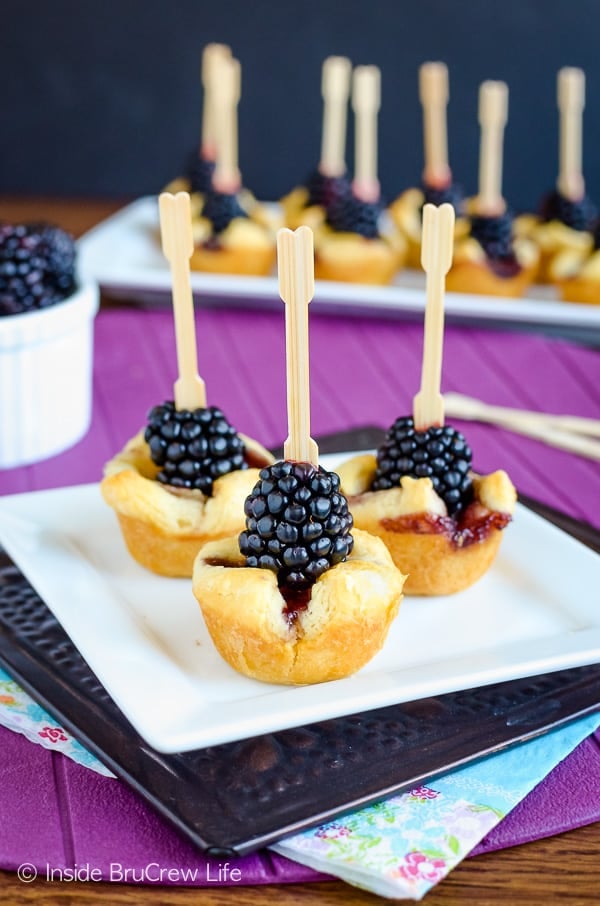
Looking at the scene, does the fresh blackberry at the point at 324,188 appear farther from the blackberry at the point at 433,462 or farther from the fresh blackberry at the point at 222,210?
the blackberry at the point at 433,462

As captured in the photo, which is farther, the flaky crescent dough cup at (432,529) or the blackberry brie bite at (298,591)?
the flaky crescent dough cup at (432,529)

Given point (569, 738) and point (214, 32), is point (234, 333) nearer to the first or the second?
point (569, 738)

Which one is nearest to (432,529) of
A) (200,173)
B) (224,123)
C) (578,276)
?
(578,276)

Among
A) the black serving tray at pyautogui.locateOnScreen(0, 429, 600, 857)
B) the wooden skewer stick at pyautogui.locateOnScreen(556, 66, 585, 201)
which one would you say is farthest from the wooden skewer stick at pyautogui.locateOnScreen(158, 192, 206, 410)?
the wooden skewer stick at pyautogui.locateOnScreen(556, 66, 585, 201)

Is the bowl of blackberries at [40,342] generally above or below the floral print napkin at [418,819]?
above

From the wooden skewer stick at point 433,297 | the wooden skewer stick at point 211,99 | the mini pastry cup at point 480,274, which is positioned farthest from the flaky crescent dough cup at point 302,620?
the wooden skewer stick at point 211,99

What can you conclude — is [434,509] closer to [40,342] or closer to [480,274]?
[40,342]

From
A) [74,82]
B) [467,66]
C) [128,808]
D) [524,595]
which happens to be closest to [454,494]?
[524,595]
